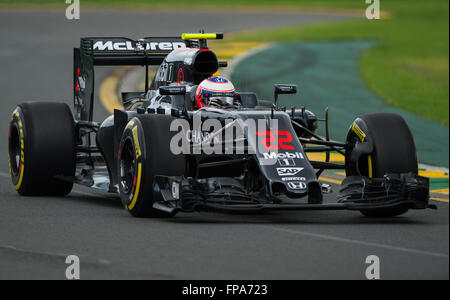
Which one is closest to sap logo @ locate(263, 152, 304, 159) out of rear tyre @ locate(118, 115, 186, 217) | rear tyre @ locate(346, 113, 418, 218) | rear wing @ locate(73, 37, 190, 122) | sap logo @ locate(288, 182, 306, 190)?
A: sap logo @ locate(288, 182, 306, 190)

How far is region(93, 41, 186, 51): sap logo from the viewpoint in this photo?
548 inches

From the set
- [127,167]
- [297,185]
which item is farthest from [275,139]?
[127,167]

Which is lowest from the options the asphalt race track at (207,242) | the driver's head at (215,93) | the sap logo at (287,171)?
the asphalt race track at (207,242)

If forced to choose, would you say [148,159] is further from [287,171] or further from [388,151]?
[388,151]

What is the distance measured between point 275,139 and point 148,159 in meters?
1.26

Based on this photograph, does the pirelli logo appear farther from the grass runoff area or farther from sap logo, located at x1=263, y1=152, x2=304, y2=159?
the grass runoff area

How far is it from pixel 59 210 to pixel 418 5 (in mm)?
43663

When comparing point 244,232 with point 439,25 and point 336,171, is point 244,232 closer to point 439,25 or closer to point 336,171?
point 336,171

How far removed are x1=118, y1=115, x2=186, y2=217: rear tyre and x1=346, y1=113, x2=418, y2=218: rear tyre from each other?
6.56ft

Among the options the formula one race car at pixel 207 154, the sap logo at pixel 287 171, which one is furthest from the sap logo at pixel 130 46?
the sap logo at pixel 287 171

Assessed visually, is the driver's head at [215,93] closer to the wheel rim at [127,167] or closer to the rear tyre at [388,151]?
the wheel rim at [127,167]

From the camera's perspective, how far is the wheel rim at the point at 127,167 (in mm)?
11172

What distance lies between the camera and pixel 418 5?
174 ft

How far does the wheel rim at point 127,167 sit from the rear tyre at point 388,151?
7.74 ft
